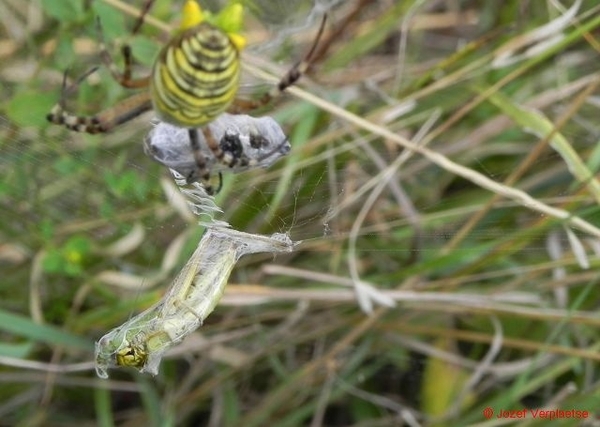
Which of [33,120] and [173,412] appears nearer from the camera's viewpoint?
[33,120]

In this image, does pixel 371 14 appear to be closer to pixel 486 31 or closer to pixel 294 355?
pixel 486 31

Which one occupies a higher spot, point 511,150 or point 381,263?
point 511,150

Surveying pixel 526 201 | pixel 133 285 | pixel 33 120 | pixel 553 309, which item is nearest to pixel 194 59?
pixel 33 120

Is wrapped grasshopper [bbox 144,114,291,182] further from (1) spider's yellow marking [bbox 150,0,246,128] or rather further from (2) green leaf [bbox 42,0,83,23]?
(2) green leaf [bbox 42,0,83,23]

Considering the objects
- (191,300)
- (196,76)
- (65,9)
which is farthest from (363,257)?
(196,76)

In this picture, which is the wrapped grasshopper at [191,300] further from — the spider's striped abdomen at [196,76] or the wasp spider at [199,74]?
the spider's striped abdomen at [196,76]

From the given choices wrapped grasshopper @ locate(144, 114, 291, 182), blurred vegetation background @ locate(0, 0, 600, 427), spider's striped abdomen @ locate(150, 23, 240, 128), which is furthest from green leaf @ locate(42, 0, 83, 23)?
spider's striped abdomen @ locate(150, 23, 240, 128)

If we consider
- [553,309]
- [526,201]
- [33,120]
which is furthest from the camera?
[553,309]
